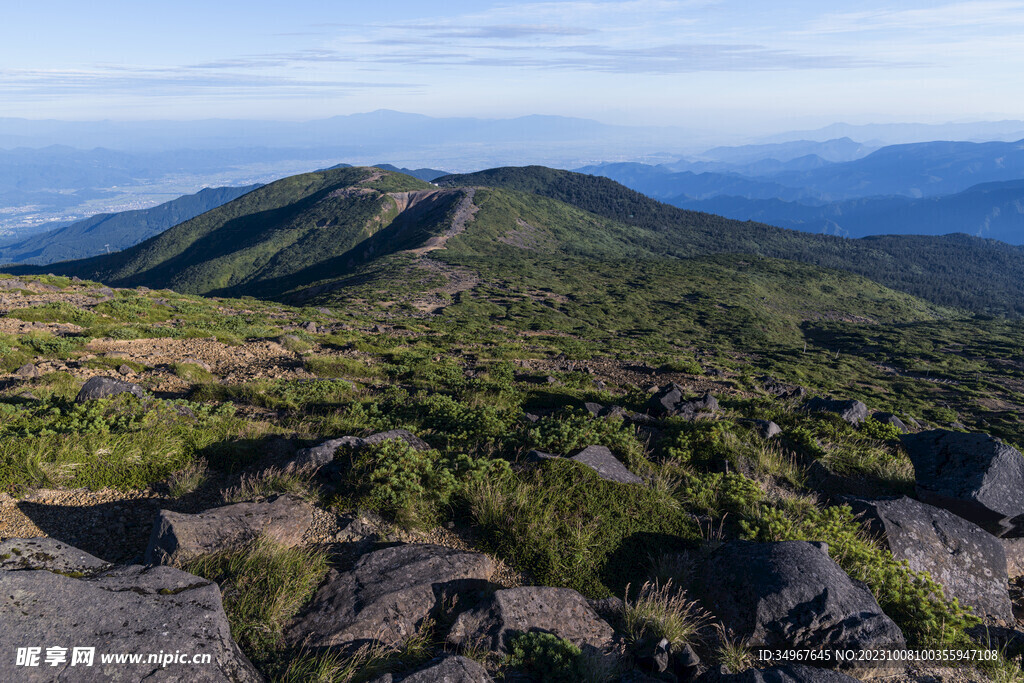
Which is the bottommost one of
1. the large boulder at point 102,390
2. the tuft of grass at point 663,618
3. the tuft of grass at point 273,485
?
the tuft of grass at point 663,618

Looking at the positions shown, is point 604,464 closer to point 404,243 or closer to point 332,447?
point 332,447

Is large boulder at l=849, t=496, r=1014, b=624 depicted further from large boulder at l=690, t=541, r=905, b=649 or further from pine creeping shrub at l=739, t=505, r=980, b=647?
large boulder at l=690, t=541, r=905, b=649

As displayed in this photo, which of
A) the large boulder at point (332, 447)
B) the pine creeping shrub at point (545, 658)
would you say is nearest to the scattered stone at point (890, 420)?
the pine creeping shrub at point (545, 658)

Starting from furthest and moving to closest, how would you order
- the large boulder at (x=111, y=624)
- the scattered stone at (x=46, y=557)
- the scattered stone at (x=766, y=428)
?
the scattered stone at (x=766, y=428) < the scattered stone at (x=46, y=557) < the large boulder at (x=111, y=624)

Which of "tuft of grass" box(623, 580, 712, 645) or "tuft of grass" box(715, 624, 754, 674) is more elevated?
"tuft of grass" box(623, 580, 712, 645)

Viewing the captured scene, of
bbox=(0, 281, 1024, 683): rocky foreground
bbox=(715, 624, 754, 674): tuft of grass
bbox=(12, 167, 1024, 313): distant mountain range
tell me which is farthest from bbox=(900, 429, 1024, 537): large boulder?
Answer: bbox=(12, 167, 1024, 313): distant mountain range

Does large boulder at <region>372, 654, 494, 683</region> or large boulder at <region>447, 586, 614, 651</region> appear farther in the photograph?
large boulder at <region>447, 586, 614, 651</region>

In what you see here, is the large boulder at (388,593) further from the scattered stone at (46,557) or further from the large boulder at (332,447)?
the large boulder at (332,447)

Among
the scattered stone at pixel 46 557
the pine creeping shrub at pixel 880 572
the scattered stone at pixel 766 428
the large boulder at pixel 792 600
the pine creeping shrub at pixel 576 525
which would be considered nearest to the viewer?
the scattered stone at pixel 46 557
